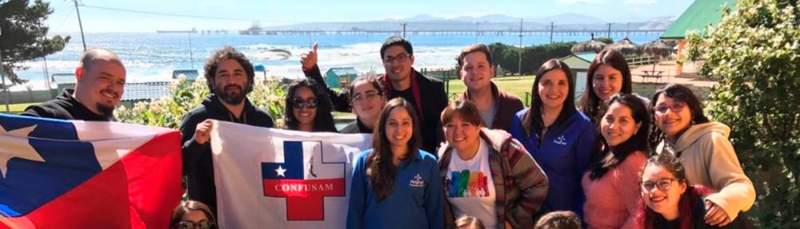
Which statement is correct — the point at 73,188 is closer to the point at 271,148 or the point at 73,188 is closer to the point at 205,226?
the point at 205,226

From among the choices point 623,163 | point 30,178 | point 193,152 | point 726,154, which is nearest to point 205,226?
point 193,152

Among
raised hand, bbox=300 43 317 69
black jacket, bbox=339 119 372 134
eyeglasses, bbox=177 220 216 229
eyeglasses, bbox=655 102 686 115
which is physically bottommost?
eyeglasses, bbox=177 220 216 229

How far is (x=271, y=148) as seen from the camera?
3723 millimetres

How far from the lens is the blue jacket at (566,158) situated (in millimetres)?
3264

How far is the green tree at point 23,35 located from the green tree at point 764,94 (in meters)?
31.5

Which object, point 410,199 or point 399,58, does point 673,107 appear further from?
point 399,58

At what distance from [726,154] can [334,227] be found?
7.94 feet

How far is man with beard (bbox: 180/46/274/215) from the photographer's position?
363 cm

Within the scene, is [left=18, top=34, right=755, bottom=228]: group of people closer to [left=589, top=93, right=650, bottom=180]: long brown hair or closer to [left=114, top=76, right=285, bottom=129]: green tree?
[left=589, top=93, right=650, bottom=180]: long brown hair

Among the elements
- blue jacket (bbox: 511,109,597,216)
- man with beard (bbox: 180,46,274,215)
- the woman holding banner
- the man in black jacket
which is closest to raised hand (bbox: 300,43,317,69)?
the man in black jacket

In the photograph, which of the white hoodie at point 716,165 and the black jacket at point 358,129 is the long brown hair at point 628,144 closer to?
the white hoodie at point 716,165

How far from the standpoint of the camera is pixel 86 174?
3312 mm

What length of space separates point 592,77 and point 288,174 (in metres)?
2.22

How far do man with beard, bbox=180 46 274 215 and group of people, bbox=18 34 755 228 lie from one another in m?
0.01
